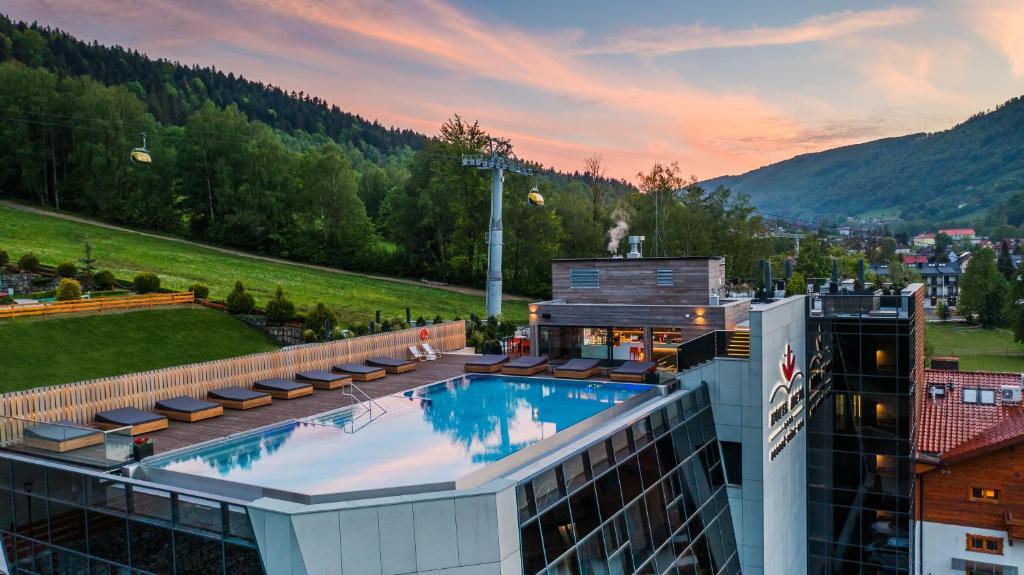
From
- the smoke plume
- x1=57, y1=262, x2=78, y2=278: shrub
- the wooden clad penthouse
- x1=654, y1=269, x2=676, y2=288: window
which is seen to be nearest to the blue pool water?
the wooden clad penthouse

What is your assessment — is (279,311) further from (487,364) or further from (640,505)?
(640,505)

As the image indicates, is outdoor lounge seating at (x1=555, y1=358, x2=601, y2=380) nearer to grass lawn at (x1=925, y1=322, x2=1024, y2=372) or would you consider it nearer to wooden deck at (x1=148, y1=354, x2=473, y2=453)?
wooden deck at (x1=148, y1=354, x2=473, y2=453)

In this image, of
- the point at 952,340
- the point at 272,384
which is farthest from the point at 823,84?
the point at 272,384

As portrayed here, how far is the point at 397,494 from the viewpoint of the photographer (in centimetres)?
922

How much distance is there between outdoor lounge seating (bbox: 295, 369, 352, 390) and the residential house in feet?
55.1

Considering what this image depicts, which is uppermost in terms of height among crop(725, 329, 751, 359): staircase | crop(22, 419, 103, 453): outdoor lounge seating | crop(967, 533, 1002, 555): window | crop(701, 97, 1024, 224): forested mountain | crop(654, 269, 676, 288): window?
crop(701, 97, 1024, 224): forested mountain

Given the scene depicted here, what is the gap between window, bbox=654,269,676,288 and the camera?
2341cm

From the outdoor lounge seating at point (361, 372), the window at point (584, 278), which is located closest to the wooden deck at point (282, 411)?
the outdoor lounge seating at point (361, 372)

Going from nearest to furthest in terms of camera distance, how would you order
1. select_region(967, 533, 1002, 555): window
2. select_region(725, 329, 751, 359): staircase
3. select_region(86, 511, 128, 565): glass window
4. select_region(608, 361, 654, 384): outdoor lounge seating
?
1. select_region(86, 511, 128, 565): glass window
2. select_region(725, 329, 751, 359): staircase
3. select_region(608, 361, 654, 384): outdoor lounge seating
4. select_region(967, 533, 1002, 555): window

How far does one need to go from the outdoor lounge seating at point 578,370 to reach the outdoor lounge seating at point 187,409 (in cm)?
925

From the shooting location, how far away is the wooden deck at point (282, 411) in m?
13.6

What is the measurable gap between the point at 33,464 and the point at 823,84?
53.5m

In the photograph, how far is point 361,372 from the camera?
784 inches

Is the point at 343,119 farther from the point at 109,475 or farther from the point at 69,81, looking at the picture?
the point at 109,475
